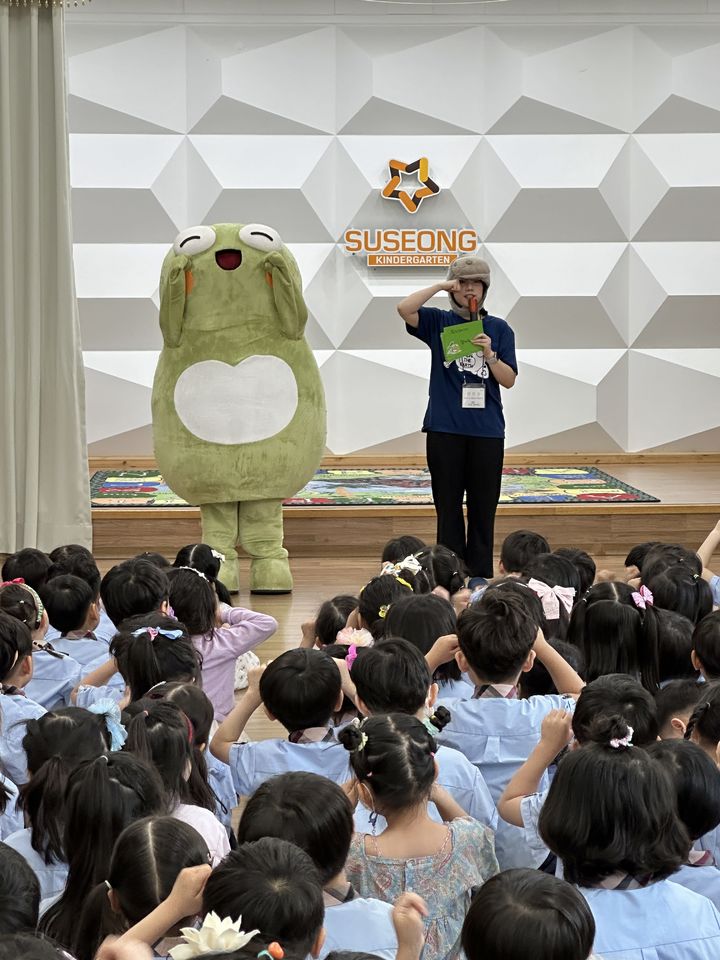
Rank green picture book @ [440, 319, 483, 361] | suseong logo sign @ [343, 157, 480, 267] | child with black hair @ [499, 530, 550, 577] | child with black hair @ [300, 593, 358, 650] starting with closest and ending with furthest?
1. child with black hair @ [300, 593, 358, 650]
2. child with black hair @ [499, 530, 550, 577]
3. green picture book @ [440, 319, 483, 361]
4. suseong logo sign @ [343, 157, 480, 267]

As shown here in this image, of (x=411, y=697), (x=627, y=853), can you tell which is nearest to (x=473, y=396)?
(x=411, y=697)

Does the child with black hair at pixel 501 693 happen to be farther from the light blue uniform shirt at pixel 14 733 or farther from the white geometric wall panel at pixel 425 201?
the white geometric wall panel at pixel 425 201

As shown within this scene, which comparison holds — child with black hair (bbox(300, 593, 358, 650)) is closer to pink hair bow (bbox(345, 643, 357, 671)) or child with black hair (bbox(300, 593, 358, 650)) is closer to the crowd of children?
the crowd of children

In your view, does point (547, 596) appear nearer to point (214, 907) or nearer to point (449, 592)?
point (449, 592)

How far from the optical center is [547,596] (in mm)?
3041

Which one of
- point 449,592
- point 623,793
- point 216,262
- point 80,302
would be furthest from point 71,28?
point 623,793

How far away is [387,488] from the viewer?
6.83 meters

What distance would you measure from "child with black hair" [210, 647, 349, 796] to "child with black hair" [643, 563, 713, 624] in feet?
3.92

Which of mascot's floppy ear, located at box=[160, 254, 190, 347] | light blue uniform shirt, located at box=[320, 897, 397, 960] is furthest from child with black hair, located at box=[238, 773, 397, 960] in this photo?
mascot's floppy ear, located at box=[160, 254, 190, 347]

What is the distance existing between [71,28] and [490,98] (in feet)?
9.01

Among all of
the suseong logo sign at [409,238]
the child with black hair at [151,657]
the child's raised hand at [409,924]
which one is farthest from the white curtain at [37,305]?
the child's raised hand at [409,924]

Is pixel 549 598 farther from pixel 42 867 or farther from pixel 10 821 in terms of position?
pixel 42 867

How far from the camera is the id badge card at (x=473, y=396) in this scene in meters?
4.63

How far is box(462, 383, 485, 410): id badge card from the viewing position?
182 inches
